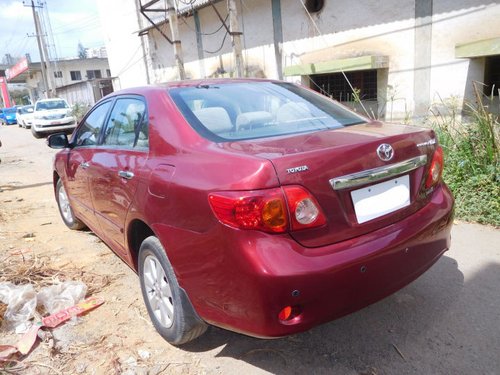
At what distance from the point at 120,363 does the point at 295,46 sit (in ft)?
30.3

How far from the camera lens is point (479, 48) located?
639 cm

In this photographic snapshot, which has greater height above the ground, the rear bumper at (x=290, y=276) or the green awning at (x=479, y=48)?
the green awning at (x=479, y=48)

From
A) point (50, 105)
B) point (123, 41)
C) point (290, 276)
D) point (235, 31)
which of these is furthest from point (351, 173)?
point (123, 41)

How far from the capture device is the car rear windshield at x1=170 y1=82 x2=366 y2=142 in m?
2.33

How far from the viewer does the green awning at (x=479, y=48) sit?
6.14 m

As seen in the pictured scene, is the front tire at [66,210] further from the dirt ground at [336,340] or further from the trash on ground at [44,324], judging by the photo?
the trash on ground at [44,324]

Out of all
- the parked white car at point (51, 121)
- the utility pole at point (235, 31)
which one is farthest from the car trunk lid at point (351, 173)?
the parked white car at point (51, 121)

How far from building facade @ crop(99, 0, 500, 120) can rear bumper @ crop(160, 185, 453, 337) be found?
12.8 ft

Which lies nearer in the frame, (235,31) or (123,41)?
(235,31)

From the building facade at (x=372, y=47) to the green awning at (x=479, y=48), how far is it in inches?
0.6

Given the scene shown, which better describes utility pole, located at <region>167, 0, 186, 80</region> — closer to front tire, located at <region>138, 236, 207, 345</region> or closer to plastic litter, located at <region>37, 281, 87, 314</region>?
plastic litter, located at <region>37, 281, 87, 314</region>

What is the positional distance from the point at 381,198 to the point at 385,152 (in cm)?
23

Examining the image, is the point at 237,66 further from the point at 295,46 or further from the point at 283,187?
the point at 283,187

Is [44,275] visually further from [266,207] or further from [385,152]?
[385,152]
